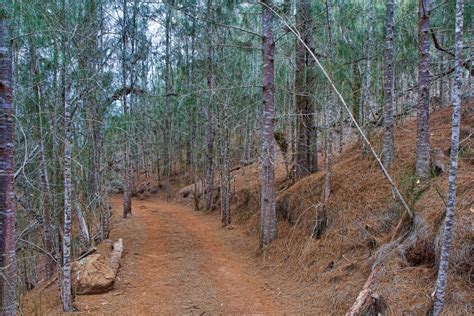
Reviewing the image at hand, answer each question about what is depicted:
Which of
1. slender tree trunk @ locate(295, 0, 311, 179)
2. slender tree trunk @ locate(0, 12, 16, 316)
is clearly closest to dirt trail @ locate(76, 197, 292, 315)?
slender tree trunk @ locate(295, 0, 311, 179)

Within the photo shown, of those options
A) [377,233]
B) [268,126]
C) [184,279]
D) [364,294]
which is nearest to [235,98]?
[268,126]

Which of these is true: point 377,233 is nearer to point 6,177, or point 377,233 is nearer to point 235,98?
point 6,177

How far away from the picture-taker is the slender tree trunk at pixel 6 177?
2.48 m

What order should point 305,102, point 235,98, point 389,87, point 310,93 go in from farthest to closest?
point 235,98 → point 305,102 → point 310,93 → point 389,87

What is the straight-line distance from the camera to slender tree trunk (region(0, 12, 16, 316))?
2482 millimetres

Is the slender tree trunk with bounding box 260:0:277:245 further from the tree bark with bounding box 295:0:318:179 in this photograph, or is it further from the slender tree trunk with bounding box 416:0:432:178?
the slender tree trunk with bounding box 416:0:432:178

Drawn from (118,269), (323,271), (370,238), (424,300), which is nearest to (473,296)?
(424,300)

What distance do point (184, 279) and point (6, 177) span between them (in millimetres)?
4679

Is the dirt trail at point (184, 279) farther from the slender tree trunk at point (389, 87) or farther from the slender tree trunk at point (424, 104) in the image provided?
the slender tree trunk at point (389, 87)

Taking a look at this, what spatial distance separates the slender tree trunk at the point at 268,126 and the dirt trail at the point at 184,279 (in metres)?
0.96

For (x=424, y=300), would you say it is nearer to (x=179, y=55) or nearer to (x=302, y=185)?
(x=302, y=185)

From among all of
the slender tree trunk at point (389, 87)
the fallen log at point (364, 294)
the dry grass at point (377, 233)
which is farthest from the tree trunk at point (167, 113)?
the fallen log at point (364, 294)

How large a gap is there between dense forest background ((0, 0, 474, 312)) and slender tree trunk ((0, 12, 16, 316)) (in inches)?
2.1

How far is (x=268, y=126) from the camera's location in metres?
7.80
